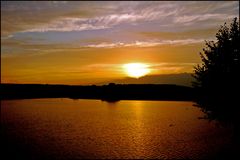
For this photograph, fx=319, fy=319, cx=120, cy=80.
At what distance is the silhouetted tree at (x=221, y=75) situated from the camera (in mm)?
46031

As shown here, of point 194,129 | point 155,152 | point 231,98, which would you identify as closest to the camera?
point 231,98

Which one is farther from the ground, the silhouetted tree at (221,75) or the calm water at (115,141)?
the silhouetted tree at (221,75)

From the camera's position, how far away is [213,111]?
4897 cm

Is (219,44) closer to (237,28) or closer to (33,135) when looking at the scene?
(237,28)

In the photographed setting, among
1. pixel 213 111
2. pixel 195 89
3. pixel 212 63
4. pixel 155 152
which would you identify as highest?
pixel 212 63

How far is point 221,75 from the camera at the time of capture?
46.8 m

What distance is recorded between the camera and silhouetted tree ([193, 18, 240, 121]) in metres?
46.0

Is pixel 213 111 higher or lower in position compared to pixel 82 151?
higher

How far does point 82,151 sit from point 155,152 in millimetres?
12225

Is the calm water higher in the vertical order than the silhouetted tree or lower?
lower

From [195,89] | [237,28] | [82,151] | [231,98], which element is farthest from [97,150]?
[237,28]

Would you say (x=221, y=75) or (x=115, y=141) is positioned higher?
(x=221, y=75)

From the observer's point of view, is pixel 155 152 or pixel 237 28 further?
pixel 155 152

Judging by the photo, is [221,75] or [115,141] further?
[115,141]
